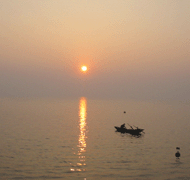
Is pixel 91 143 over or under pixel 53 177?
over

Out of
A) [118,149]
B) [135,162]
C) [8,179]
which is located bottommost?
[8,179]

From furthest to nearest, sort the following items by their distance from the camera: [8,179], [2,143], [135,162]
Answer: [2,143] → [135,162] → [8,179]

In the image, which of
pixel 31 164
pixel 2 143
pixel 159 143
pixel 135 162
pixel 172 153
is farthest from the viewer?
pixel 159 143

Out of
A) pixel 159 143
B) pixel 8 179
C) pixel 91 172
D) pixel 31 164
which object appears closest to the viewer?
pixel 8 179

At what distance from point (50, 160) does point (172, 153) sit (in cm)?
2364

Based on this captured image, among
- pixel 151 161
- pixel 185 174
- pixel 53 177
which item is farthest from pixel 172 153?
pixel 53 177

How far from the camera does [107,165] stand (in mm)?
42781

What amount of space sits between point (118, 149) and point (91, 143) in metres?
7.93

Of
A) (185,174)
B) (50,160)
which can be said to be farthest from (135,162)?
(50,160)

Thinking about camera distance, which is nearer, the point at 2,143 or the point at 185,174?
the point at 185,174

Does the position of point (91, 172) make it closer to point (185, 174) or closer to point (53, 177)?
point (53, 177)

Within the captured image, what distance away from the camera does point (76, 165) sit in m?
42.2

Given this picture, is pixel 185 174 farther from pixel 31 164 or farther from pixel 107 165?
pixel 31 164

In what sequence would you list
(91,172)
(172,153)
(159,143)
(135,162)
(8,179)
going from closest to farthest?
(8,179)
(91,172)
(135,162)
(172,153)
(159,143)
